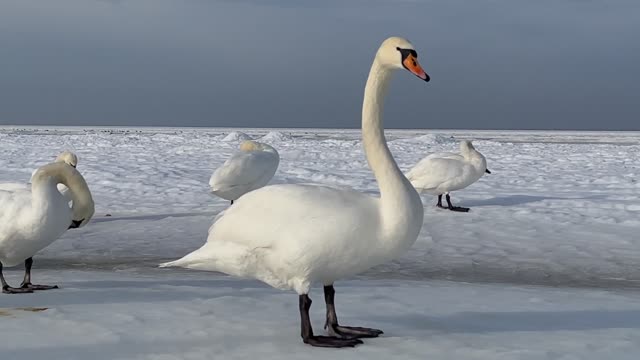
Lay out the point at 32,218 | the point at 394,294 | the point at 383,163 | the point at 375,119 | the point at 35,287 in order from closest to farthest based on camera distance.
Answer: the point at 383,163
the point at 375,119
the point at 32,218
the point at 394,294
the point at 35,287

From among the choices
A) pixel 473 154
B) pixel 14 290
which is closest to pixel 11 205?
pixel 14 290

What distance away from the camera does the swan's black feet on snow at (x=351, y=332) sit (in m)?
4.37

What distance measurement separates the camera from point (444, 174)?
11.4 m

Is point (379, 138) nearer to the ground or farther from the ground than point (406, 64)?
nearer to the ground

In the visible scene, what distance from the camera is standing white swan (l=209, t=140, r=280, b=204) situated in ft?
34.7

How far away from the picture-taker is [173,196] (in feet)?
43.4

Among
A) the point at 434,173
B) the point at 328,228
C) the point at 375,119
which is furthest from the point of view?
the point at 434,173

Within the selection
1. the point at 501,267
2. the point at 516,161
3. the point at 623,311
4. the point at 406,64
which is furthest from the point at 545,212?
the point at 516,161

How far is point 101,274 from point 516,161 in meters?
17.8

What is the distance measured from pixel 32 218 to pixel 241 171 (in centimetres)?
528

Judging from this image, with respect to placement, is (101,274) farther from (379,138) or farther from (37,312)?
(379,138)

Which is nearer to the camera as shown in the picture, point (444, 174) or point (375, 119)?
point (375, 119)

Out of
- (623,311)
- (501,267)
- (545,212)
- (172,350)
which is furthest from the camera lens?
(545,212)

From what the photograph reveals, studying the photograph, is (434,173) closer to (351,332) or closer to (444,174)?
(444,174)
